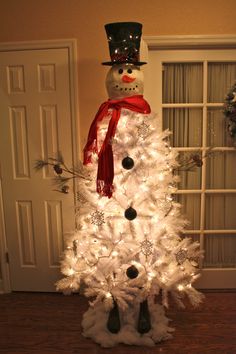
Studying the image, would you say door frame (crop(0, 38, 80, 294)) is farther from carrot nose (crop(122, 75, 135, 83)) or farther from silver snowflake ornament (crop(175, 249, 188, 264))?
silver snowflake ornament (crop(175, 249, 188, 264))

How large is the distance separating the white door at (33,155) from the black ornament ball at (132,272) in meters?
0.85

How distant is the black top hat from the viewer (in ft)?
5.66

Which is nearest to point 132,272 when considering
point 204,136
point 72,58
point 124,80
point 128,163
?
point 128,163

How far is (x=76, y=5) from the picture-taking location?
85.9 inches

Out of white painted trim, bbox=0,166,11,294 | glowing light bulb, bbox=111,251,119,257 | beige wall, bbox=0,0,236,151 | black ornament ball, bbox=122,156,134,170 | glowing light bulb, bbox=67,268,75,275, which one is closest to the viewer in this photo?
black ornament ball, bbox=122,156,134,170

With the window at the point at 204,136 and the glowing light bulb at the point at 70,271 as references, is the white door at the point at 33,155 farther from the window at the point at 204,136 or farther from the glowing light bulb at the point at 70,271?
the window at the point at 204,136

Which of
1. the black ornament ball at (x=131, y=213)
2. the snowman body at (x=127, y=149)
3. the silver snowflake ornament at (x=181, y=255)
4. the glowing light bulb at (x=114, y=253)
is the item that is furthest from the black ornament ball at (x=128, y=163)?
the silver snowflake ornament at (x=181, y=255)

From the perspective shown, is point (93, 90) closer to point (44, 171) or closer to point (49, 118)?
point (49, 118)

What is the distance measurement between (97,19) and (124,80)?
29.0 inches

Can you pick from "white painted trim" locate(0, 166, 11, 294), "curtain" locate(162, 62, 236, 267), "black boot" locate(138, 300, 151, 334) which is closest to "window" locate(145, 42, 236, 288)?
"curtain" locate(162, 62, 236, 267)

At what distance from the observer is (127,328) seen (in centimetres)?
201

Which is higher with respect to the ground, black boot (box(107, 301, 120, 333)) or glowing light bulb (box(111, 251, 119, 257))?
glowing light bulb (box(111, 251, 119, 257))

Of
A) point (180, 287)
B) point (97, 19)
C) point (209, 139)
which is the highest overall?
point (97, 19)

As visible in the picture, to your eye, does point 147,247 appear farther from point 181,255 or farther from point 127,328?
point 127,328
